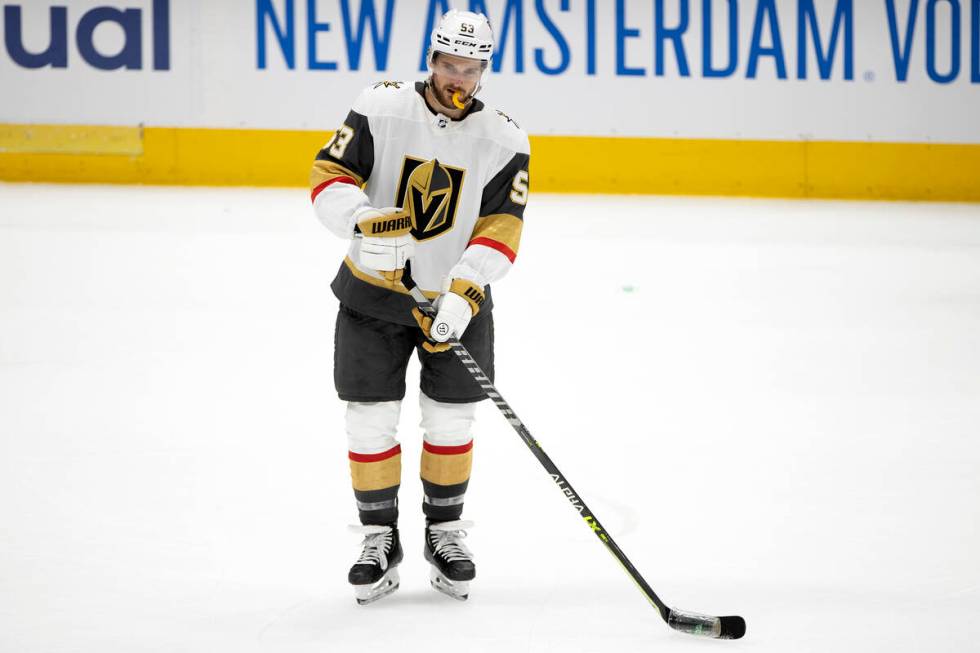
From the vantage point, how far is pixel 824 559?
2490 millimetres

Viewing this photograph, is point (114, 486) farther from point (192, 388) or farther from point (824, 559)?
point (824, 559)

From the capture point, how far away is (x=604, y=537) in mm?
2215

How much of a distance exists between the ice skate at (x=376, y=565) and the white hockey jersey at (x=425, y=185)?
39 centimetres

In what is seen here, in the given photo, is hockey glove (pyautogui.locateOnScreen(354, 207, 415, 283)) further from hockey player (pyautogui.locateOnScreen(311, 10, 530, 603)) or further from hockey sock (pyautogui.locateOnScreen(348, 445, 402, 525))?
hockey sock (pyautogui.locateOnScreen(348, 445, 402, 525))

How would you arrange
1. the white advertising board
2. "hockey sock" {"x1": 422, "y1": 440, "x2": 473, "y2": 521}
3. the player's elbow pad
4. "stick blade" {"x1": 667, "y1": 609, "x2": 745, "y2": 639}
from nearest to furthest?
1. "stick blade" {"x1": 667, "y1": 609, "x2": 745, "y2": 639}
2. the player's elbow pad
3. "hockey sock" {"x1": 422, "y1": 440, "x2": 473, "y2": 521}
4. the white advertising board

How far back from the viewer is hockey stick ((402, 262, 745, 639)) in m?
2.11

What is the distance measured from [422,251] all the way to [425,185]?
0.13m

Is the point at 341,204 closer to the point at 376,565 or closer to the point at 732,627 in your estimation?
the point at 376,565

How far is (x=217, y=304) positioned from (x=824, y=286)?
264 centimetres

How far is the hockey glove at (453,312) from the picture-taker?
220cm

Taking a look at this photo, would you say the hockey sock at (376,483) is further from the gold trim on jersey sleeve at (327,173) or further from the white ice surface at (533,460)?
the gold trim on jersey sleeve at (327,173)

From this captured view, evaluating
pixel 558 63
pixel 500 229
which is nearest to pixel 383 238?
pixel 500 229

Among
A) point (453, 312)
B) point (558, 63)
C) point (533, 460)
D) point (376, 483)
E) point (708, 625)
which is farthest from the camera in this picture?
point (558, 63)

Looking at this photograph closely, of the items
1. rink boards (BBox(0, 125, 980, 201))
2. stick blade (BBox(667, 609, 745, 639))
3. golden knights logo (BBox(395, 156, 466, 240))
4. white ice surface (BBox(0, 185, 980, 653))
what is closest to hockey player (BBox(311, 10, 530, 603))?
golden knights logo (BBox(395, 156, 466, 240))
